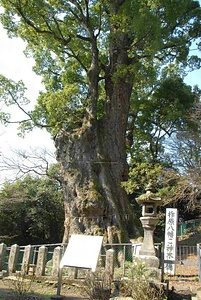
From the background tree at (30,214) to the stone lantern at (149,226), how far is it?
8785mm

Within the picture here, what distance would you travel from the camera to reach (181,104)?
45.8ft

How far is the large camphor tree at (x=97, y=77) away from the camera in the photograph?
952cm

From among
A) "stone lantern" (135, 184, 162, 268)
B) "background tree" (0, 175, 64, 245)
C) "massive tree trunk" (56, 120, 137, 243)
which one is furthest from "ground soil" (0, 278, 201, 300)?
"background tree" (0, 175, 64, 245)

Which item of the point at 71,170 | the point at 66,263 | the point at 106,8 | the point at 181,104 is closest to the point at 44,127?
the point at 71,170

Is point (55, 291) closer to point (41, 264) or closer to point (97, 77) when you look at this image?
point (41, 264)

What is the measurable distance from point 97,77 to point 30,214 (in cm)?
786

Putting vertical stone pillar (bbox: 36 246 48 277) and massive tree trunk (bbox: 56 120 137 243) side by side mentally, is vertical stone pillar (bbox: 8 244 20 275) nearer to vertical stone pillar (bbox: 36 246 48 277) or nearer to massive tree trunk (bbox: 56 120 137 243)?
vertical stone pillar (bbox: 36 246 48 277)

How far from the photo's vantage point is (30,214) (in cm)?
1434

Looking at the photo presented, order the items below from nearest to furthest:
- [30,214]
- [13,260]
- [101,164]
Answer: [13,260], [101,164], [30,214]

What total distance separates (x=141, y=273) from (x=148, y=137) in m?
10.8

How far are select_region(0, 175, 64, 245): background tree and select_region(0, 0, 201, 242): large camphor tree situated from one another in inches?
160

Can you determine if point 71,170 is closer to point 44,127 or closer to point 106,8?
point 44,127

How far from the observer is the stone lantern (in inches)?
228

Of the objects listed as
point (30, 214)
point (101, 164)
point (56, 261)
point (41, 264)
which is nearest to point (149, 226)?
point (56, 261)
